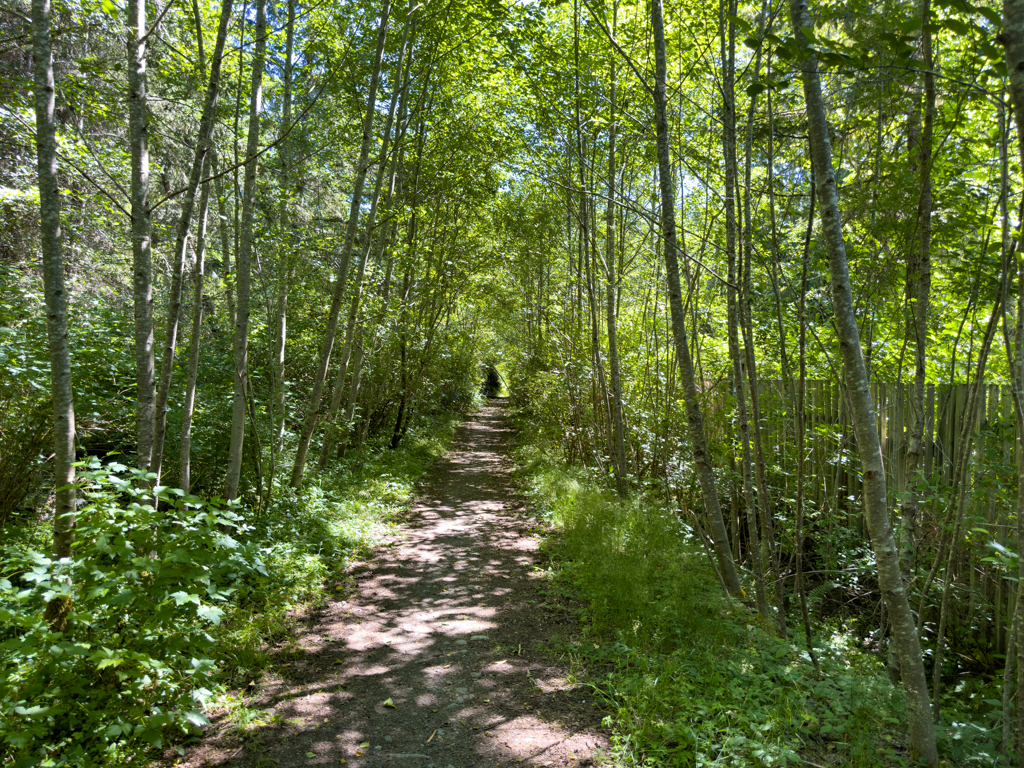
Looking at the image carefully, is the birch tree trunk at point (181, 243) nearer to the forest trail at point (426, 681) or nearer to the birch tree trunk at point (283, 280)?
the forest trail at point (426, 681)

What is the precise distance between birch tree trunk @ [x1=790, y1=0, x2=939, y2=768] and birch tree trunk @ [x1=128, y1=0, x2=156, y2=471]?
418 centimetres

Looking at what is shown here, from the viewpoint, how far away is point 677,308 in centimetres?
460

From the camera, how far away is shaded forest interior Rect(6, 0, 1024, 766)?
2738 millimetres

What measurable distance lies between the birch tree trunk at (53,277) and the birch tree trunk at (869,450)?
13.8 ft

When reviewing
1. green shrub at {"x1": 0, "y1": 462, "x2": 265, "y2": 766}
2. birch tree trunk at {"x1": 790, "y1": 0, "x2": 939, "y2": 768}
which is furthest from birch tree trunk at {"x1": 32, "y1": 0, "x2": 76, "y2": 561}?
birch tree trunk at {"x1": 790, "y1": 0, "x2": 939, "y2": 768}

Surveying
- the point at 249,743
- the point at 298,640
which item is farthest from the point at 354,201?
the point at 249,743

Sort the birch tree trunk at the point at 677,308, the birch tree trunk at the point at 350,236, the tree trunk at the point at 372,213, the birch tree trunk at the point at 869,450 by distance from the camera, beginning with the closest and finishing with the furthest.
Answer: the birch tree trunk at the point at 869,450
the birch tree trunk at the point at 677,308
the birch tree trunk at the point at 350,236
the tree trunk at the point at 372,213

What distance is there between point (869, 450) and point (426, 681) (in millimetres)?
3107

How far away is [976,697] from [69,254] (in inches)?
499

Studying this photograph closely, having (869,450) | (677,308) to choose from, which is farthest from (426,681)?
(677,308)

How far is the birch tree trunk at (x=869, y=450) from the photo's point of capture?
8.79 ft

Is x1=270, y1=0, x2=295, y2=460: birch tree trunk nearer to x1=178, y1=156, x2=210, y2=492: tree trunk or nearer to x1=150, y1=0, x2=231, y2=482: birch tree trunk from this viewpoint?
x1=178, y1=156, x2=210, y2=492: tree trunk

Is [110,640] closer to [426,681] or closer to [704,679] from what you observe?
[426,681]

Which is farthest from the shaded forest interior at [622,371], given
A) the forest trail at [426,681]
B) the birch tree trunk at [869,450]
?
the forest trail at [426,681]
